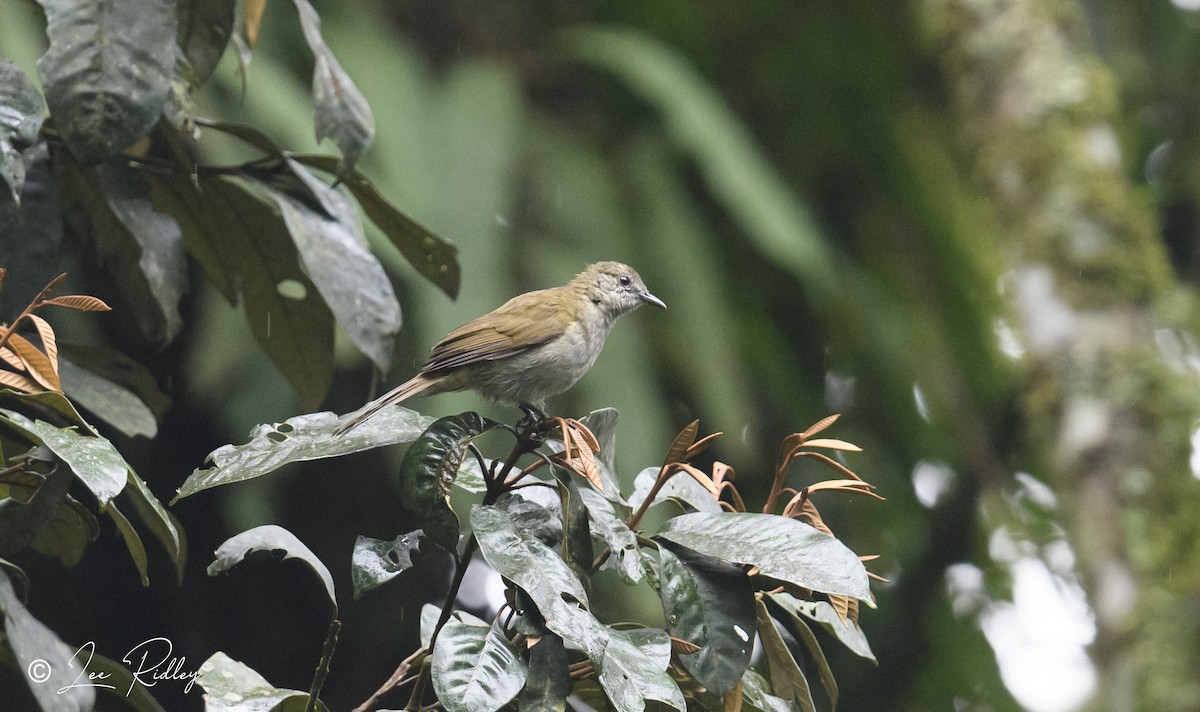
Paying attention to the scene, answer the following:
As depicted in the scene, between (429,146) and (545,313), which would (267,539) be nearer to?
(545,313)

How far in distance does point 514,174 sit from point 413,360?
1263 millimetres

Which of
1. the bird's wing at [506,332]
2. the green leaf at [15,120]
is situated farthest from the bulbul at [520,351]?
the green leaf at [15,120]

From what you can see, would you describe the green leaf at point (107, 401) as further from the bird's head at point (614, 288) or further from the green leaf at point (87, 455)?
the bird's head at point (614, 288)

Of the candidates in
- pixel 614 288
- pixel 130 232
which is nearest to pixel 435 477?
pixel 130 232

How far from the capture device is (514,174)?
567 centimetres

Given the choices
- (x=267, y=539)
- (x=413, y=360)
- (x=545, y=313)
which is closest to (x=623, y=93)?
(x=413, y=360)

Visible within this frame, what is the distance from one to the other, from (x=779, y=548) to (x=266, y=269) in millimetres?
1474

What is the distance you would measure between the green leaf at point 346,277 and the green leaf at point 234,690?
739 mm

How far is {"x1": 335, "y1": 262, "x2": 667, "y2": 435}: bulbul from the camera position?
9.51 ft

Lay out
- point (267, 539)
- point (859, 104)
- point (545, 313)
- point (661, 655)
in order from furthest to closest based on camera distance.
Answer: point (859, 104)
point (545, 313)
point (267, 539)
point (661, 655)

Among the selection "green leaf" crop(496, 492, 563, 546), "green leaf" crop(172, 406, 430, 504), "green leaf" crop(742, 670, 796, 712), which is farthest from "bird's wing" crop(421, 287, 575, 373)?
"green leaf" crop(742, 670, 796, 712)

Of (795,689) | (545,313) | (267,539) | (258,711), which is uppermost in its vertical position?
(545,313)

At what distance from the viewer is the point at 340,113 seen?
7.64 feet

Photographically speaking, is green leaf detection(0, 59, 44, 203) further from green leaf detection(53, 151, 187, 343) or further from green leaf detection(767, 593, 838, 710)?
green leaf detection(767, 593, 838, 710)
